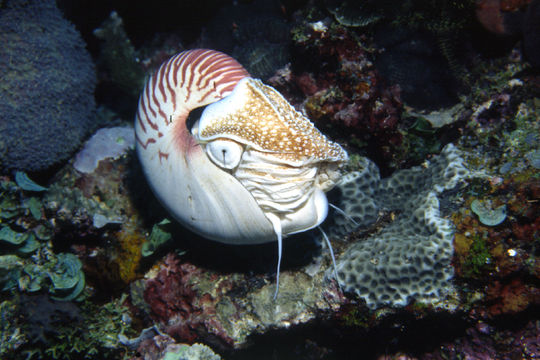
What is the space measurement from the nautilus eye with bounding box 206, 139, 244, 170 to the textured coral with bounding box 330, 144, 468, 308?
4.90 feet

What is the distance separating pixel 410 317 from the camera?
279 cm

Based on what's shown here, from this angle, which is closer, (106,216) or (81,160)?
(106,216)

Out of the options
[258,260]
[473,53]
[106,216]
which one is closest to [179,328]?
[258,260]

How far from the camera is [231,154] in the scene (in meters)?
2.40

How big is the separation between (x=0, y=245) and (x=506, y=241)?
523 cm

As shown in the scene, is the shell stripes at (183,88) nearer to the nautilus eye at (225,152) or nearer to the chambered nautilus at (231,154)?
the chambered nautilus at (231,154)

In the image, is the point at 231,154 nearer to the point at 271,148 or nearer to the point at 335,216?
the point at 271,148

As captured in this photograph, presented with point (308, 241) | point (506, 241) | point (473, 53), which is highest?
point (473, 53)

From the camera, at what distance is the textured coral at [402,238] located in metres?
2.69

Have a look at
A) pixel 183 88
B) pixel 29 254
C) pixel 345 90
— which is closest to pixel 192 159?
pixel 183 88

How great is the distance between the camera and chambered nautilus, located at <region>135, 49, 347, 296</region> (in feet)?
7.68

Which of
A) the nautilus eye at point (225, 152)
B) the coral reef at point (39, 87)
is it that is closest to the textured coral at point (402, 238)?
the nautilus eye at point (225, 152)

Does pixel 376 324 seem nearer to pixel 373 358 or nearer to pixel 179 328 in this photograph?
pixel 373 358

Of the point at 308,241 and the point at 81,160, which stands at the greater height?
the point at 81,160
